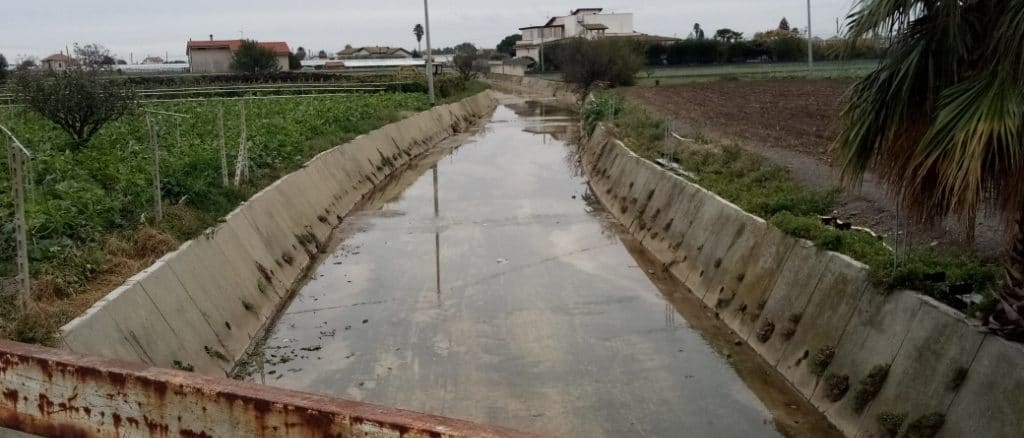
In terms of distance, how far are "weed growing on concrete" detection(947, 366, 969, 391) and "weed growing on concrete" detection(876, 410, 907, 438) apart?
1.51 ft

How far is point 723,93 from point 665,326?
119 ft

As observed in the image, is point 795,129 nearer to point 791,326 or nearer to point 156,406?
point 791,326

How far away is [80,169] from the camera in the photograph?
12.8 metres

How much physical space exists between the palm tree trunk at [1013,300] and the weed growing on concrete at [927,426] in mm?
725

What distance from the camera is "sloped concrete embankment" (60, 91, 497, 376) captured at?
7379 mm

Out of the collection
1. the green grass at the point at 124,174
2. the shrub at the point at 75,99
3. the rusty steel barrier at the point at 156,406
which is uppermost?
the shrub at the point at 75,99

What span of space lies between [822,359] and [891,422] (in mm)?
1434

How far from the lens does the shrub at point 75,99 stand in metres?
16.5

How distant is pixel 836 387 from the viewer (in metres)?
7.49

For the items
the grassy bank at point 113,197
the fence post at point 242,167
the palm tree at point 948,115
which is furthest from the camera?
the fence post at point 242,167

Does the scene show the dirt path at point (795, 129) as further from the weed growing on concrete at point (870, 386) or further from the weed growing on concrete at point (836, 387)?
the weed growing on concrete at point (836, 387)

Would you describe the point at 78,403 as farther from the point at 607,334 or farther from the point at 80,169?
the point at 80,169

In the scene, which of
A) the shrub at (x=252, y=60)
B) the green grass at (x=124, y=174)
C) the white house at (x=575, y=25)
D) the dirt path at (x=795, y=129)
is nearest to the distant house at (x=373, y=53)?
the white house at (x=575, y=25)

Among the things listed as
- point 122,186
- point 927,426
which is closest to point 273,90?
point 122,186
